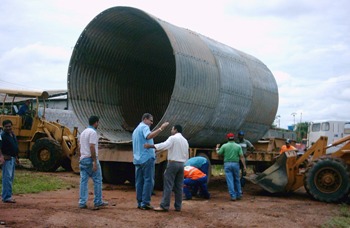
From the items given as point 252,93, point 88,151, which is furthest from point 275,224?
point 252,93

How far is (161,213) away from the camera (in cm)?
852

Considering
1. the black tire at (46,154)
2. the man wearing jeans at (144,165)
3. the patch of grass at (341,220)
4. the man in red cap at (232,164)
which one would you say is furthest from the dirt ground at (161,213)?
the black tire at (46,154)

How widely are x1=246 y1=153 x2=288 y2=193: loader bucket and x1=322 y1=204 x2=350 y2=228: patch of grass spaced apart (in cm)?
196

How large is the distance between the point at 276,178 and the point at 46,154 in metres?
7.71

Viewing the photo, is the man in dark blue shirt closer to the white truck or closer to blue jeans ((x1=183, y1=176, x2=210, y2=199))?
blue jeans ((x1=183, y1=176, x2=210, y2=199))

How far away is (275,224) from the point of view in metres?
7.92

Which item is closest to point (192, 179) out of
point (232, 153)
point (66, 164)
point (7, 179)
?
point (232, 153)

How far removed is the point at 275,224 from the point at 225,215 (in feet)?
3.28

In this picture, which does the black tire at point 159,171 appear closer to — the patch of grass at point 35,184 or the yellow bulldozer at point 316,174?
the yellow bulldozer at point 316,174

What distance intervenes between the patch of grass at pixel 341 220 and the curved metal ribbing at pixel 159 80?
3951 mm

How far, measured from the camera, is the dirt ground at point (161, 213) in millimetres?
7434

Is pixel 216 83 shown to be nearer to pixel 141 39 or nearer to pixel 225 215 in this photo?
pixel 141 39

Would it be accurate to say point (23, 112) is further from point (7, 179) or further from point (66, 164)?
point (7, 179)

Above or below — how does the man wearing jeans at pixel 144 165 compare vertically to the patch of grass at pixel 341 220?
above
